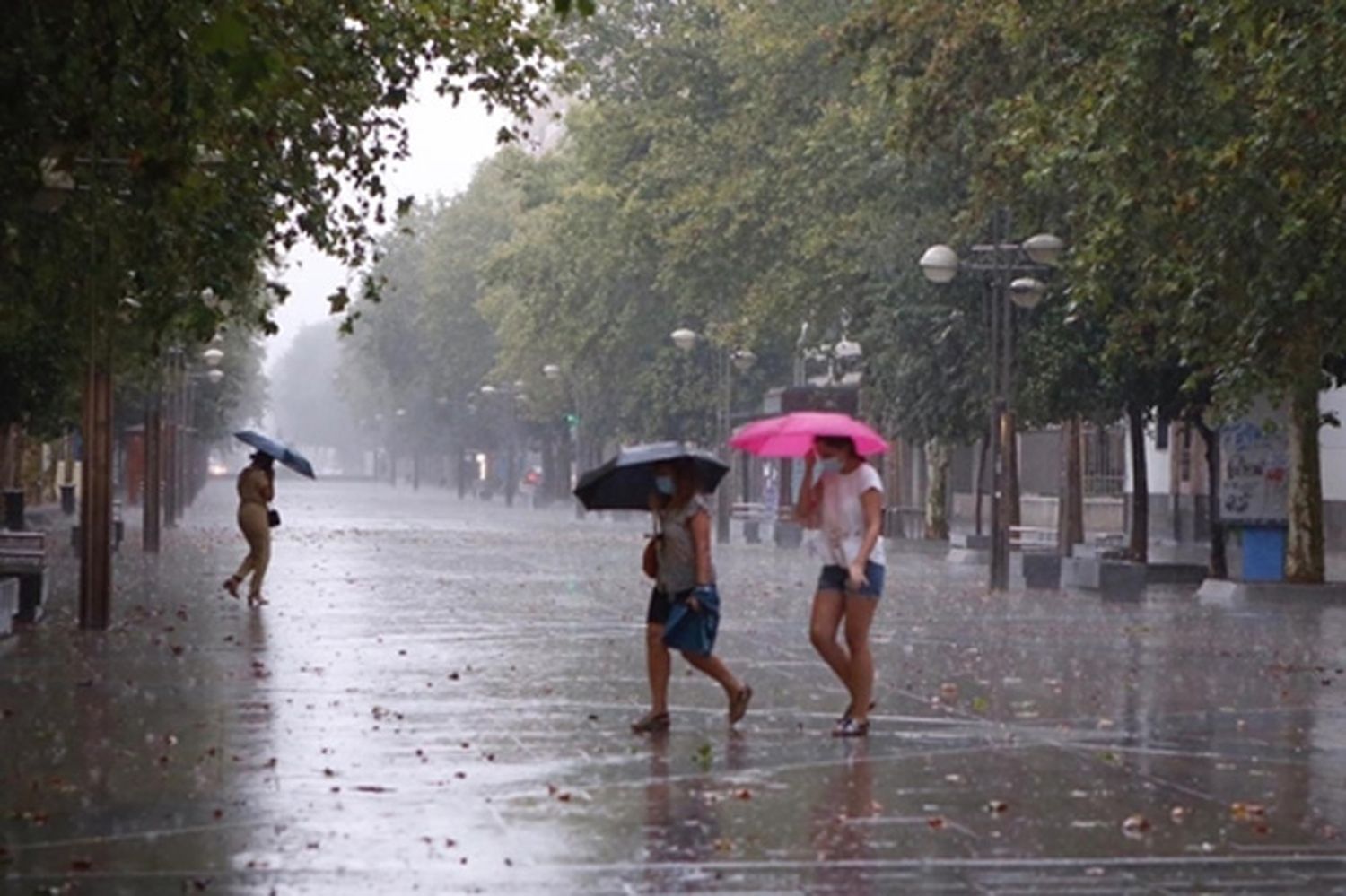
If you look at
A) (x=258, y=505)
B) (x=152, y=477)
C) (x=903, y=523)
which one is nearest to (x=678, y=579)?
(x=258, y=505)

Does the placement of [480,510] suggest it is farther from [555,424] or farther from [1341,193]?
[1341,193]

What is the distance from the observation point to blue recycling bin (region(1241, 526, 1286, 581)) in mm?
32969

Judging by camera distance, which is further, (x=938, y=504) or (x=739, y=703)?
(x=938, y=504)

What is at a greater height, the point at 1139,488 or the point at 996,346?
the point at 996,346

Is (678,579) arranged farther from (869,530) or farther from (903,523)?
(903,523)

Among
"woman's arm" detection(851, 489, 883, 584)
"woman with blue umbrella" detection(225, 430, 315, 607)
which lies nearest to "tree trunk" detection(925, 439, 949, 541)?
"woman with blue umbrella" detection(225, 430, 315, 607)

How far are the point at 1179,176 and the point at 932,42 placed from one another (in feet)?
20.1

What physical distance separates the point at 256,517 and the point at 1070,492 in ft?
68.5

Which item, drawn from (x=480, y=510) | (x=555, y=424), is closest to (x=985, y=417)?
(x=480, y=510)

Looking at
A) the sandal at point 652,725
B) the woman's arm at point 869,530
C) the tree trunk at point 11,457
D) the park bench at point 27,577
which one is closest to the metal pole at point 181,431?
the tree trunk at point 11,457

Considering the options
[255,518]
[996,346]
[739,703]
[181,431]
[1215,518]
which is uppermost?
[181,431]

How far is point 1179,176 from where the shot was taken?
2455 cm

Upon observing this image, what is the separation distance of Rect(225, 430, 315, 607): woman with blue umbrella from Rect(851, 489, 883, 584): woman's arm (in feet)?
44.2

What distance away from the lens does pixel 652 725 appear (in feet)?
46.5
